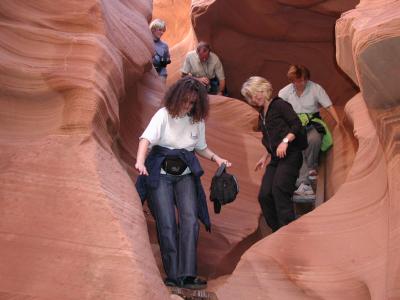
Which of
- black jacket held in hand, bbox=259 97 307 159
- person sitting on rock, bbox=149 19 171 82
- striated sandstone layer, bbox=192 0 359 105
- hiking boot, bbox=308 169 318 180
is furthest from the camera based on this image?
striated sandstone layer, bbox=192 0 359 105

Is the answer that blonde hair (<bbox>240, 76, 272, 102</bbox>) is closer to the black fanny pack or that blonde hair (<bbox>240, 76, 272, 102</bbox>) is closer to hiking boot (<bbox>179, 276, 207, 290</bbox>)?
the black fanny pack

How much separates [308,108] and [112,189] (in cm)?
311

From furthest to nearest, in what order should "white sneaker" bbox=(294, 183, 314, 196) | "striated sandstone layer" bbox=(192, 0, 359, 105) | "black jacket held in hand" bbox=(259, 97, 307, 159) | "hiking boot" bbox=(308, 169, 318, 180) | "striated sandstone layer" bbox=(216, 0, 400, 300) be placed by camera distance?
"striated sandstone layer" bbox=(192, 0, 359, 105)
"hiking boot" bbox=(308, 169, 318, 180)
"white sneaker" bbox=(294, 183, 314, 196)
"black jacket held in hand" bbox=(259, 97, 307, 159)
"striated sandstone layer" bbox=(216, 0, 400, 300)

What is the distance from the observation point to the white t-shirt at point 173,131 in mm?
5246

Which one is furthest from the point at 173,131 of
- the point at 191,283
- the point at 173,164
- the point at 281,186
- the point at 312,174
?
the point at 312,174

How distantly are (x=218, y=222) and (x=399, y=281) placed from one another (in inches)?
110

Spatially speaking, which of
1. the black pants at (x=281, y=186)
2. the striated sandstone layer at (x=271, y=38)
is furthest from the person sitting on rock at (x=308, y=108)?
the striated sandstone layer at (x=271, y=38)

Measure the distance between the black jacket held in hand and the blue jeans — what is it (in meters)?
0.85

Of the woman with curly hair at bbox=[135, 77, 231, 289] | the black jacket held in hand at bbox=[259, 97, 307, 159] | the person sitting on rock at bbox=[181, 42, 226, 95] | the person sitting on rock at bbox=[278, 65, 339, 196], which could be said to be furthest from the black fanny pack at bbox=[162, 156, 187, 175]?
the person sitting on rock at bbox=[181, 42, 226, 95]

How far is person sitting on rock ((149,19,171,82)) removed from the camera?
29.1ft

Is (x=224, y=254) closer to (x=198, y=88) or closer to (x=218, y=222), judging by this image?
(x=218, y=222)

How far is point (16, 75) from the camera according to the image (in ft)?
16.4

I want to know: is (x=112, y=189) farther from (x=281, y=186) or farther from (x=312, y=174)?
(x=312, y=174)

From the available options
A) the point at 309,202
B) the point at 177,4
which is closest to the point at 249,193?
the point at 309,202
